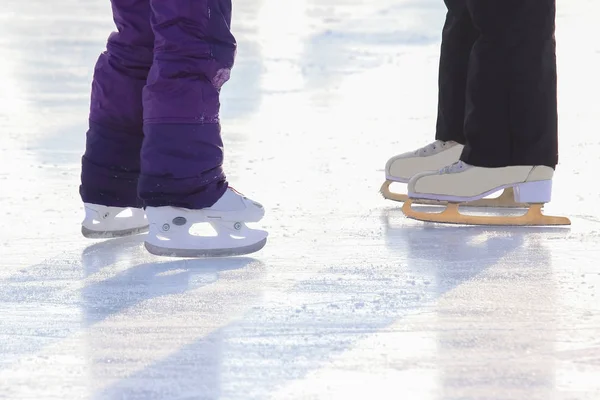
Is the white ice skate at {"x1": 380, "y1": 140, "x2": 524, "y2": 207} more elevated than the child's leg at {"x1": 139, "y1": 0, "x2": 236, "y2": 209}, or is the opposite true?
the child's leg at {"x1": 139, "y1": 0, "x2": 236, "y2": 209}

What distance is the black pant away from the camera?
8.14 feet

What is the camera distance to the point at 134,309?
5.49 ft

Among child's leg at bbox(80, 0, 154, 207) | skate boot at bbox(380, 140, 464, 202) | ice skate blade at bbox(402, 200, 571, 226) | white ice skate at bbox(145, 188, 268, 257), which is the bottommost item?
ice skate blade at bbox(402, 200, 571, 226)

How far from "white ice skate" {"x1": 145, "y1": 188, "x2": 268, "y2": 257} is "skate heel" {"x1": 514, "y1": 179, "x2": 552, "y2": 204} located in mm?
653

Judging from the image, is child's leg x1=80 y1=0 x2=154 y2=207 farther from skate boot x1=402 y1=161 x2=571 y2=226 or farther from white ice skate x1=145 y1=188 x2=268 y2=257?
skate boot x1=402 y1=161 x2=571 y2=226

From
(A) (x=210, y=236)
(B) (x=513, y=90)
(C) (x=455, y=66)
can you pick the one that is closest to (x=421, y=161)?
(C) (x=455, y=66)

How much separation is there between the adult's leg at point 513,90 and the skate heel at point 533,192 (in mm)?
45

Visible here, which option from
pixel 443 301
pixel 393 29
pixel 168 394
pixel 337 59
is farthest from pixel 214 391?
pixel 393 29

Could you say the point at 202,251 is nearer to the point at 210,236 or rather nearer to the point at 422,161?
the point at 210,236

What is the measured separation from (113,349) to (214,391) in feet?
0.71

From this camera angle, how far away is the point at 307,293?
5.80 feet

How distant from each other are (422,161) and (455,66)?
0.24 m

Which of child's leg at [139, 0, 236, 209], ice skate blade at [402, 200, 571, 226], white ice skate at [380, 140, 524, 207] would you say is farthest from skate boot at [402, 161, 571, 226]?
child's leg at [139, 0, 236, 209]

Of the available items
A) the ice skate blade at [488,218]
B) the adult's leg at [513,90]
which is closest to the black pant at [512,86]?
the adult's leg at [513,90]
